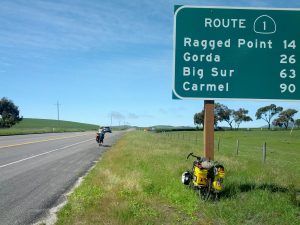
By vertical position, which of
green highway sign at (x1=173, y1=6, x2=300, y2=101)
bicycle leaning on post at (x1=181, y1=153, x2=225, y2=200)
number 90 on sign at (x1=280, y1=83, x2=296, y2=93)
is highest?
green highway sign at (x1=173, y1=6, x2=300, y2=101)

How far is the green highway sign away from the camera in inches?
402

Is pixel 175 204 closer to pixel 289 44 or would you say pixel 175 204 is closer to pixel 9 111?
pixel 289 44

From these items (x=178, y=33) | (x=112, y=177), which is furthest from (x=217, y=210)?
(x=112, y=177)

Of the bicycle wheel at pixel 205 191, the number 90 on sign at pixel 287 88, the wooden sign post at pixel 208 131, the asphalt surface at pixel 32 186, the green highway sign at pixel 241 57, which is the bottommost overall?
the asphalt surface at pixel 32 186

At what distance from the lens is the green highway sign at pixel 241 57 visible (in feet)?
33.5

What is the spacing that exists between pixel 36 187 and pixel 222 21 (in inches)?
274

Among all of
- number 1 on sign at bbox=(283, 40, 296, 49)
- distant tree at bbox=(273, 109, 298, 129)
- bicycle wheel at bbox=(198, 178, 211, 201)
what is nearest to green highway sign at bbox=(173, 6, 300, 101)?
number 1 on sign at bbox=(283, 40, 296, 49)

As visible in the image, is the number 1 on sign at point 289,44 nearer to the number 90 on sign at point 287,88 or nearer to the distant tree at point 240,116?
the number 90 on sign at point 287,88

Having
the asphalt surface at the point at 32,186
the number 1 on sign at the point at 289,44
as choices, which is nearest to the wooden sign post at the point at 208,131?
the number 1 on sign at the point at 289,44

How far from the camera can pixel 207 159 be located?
1017cm

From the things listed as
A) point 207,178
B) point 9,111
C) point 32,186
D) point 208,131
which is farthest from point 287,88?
point 9,111

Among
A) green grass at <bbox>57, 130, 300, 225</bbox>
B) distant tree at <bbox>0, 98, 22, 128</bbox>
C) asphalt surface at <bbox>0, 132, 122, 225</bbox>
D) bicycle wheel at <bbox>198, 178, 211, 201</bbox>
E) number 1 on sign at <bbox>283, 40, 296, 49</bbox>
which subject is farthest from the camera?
distant tree at <bbox>0, 98, 22, 128</bbox>

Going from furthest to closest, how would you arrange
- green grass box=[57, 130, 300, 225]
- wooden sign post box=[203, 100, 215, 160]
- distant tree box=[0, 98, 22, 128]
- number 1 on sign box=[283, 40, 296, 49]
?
distant tree box=[0, 98, 22, 128] → wooden sign post box=[203, 100, 215, 160] → number 1 on sign box=[283, 40, 296, 49] → green grass box=[57, 130, 300, 225]

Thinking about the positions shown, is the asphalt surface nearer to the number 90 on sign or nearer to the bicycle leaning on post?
the bicycle leaning on post
